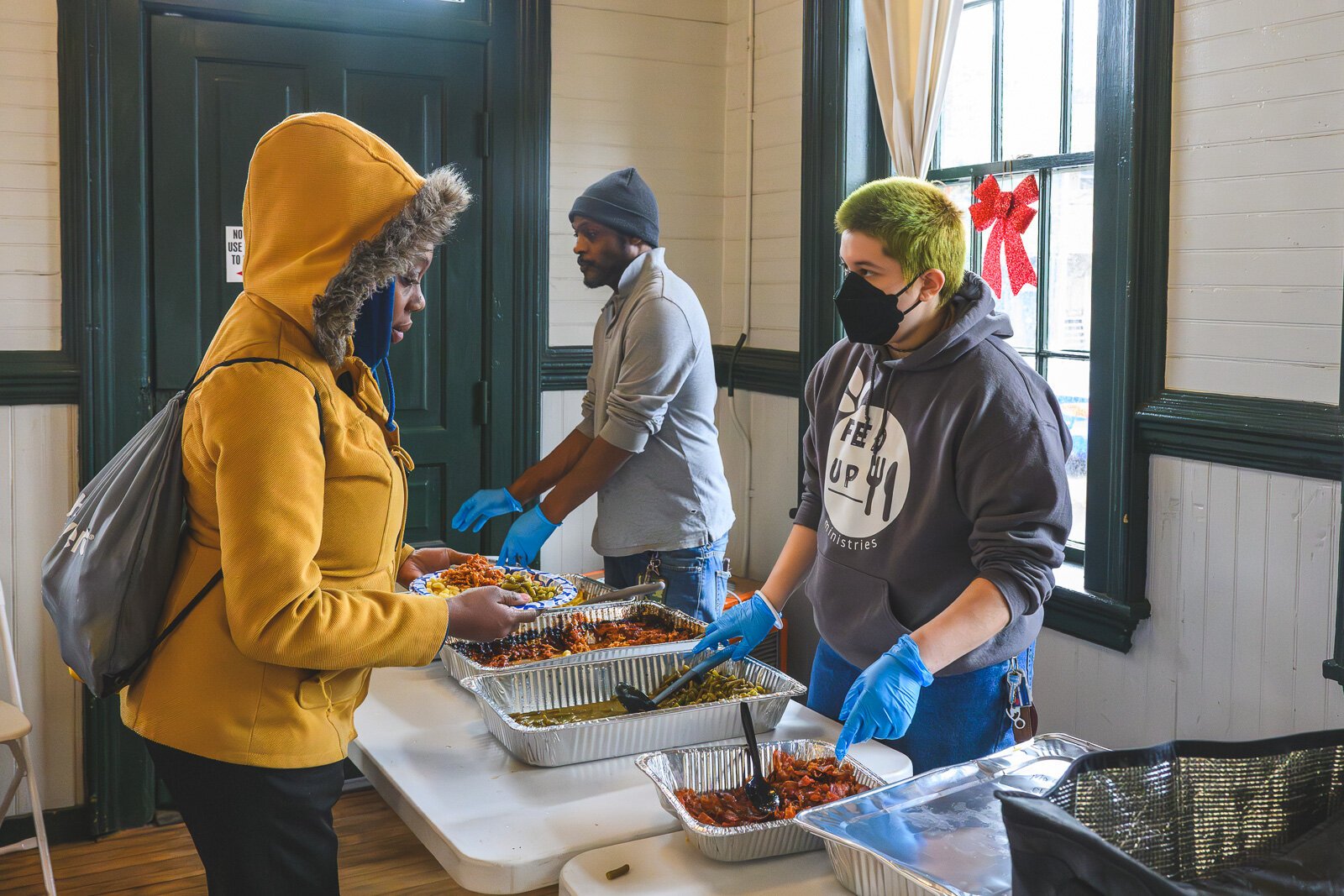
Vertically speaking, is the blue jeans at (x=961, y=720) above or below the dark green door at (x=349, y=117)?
below

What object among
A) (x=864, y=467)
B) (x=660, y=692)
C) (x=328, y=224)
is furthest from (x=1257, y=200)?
(x=328, y=224)

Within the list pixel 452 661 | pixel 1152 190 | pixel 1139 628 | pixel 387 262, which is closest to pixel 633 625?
pixel 452 661

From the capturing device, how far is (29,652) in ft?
11.2

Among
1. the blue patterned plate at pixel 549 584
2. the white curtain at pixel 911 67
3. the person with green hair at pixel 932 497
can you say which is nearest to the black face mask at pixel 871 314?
the person with green hair at pixel 932 497

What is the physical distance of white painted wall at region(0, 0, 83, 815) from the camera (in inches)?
128

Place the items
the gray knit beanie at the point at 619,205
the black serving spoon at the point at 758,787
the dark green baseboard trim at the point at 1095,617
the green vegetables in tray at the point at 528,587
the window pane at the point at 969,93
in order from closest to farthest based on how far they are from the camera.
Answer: the black serving spoon at the point at 758,787 < the green vegetables in tray at the point at 528,587 < the dark green baseboard trim at the point at 1095,617 < the gray knit beanie at the point at 619,205 < the window pane at the point at 969,93

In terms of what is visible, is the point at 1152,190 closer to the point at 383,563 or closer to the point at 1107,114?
the point at 1107,114

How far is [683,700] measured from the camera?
189cm

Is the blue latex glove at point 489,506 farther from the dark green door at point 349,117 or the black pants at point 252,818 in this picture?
the black pants at point 252,818

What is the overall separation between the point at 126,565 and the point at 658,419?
5.04ft

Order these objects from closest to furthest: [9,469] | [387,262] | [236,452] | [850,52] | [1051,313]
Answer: [236,452], [387,262], [1051,313], [9,469], [850,52]

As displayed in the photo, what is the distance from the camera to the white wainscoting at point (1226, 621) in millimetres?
2344

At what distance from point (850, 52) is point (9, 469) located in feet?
9.41

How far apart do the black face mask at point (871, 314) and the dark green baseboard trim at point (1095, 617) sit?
3.95ft
